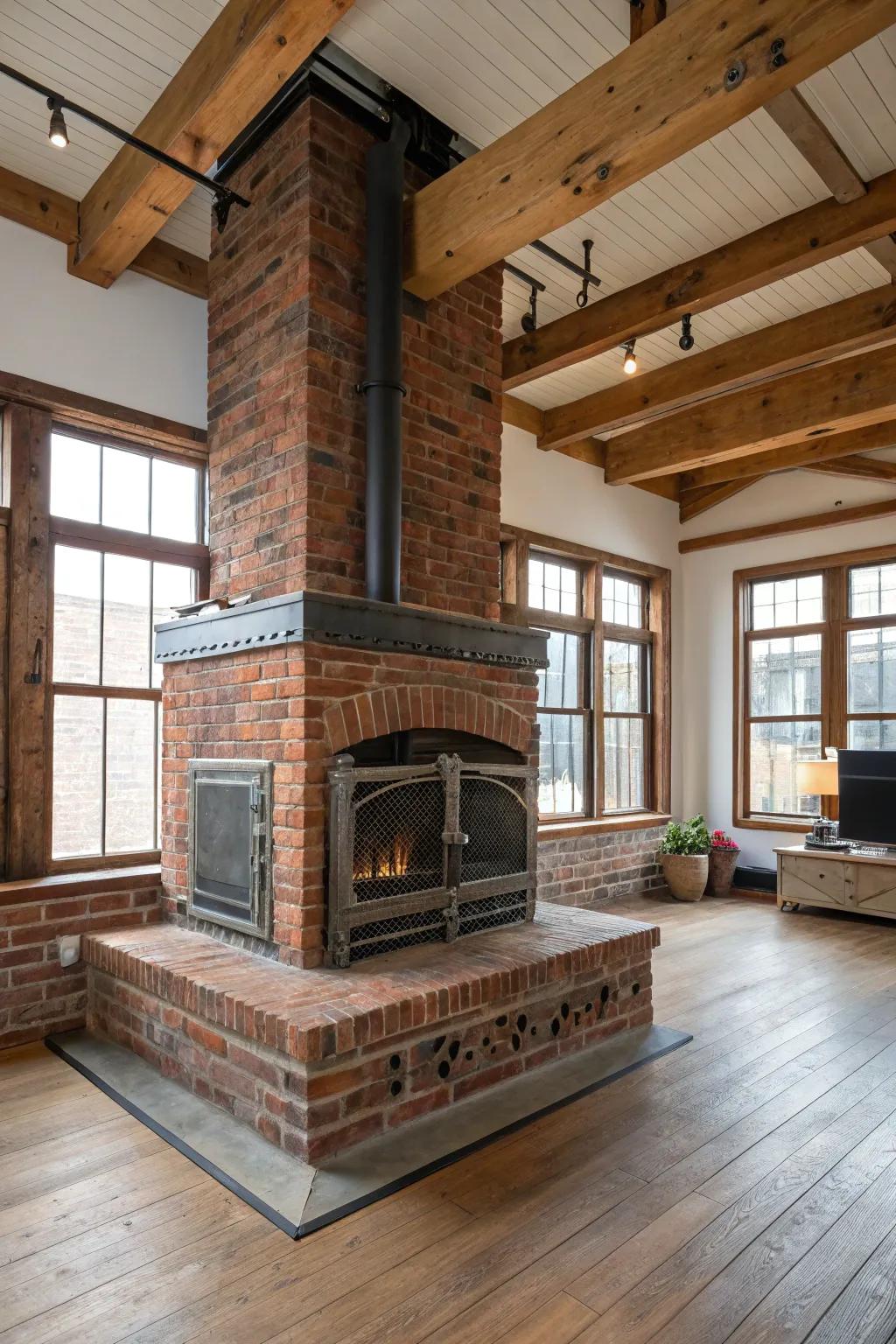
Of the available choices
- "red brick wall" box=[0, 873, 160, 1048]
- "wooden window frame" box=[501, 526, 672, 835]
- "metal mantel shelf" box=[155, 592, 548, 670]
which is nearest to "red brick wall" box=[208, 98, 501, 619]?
"metal mantel shelf" box=[155, 592, 548, 670]

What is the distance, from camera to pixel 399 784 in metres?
3.13

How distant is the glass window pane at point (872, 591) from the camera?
6125 mm

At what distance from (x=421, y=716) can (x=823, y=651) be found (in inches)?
172

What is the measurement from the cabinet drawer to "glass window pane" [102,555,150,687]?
4.66 metres

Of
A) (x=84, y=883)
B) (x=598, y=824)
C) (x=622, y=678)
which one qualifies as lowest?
(x=598, y=824)

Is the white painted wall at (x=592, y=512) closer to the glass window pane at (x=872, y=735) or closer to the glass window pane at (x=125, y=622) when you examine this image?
the glass window pane at (x=872, y=735)

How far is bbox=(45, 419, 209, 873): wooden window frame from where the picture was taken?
3.49 m

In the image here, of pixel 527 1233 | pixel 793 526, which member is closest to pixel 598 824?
pixel 793 526

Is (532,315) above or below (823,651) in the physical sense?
above

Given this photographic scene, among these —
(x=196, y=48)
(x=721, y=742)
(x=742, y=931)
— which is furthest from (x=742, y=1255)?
(x=721, y=742)

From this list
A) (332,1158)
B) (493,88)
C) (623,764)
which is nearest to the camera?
(332,1158)

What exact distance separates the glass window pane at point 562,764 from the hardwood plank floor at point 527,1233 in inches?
115

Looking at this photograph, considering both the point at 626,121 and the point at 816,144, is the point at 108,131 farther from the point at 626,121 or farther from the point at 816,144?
the point at 816,144

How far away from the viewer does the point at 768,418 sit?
5258mm
